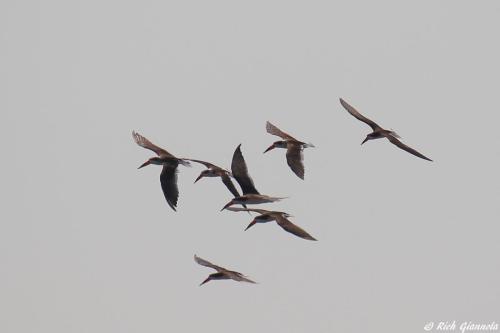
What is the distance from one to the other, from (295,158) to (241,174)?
257 cm

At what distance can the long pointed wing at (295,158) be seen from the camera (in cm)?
4347

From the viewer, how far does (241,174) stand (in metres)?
42.6

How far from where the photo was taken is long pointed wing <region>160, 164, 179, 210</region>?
4459 centimetres

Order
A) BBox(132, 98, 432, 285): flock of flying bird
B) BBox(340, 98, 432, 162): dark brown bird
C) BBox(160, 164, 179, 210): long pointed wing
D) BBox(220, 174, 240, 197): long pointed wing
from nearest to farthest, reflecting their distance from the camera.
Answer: BBox(132, 98, 432, 285): flock of flying bird, BBox(340, 98, 432, 162): dark brown bird, BBox(220, 174, 240, 197): long pointed wing, BBox(160, 164, 179, 210): long pointed wing

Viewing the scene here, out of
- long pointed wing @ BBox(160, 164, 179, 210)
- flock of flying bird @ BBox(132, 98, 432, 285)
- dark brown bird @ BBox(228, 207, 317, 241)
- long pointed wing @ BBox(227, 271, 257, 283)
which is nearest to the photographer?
long pointed wing @ BBox(227, 271, 257, 283)

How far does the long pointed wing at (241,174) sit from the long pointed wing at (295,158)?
184 centimetres

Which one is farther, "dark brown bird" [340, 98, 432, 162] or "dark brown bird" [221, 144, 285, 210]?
"dark brown bird" [340, 98, 432, 162]

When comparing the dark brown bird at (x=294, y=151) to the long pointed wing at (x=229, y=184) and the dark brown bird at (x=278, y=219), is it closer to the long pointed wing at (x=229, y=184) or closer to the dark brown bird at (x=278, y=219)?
the long pointed wing at (x=229, y=184)

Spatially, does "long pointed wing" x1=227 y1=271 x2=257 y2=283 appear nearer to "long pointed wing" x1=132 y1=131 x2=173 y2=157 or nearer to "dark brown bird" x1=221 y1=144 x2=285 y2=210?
"dark brown bird" x1=221 y1=144 x2=285 y2=210

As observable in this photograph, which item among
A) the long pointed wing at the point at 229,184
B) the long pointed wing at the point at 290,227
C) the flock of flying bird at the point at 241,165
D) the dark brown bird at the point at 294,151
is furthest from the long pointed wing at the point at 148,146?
the long pointed wing at the point at 290,227

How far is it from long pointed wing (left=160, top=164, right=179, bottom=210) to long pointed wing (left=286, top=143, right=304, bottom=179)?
14.3ft

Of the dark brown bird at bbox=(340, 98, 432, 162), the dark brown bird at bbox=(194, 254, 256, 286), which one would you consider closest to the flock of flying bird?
the dark brown bird at bbox=(340, 98, 432, 162)

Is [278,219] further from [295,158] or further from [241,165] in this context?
[295,158]

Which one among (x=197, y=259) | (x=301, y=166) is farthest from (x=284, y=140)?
(x=197, y=259)
